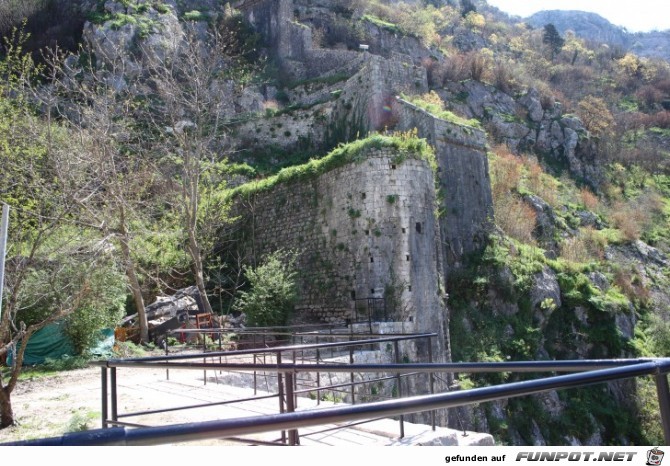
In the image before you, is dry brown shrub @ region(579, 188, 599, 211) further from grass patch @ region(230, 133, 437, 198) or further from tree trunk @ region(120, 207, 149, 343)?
tree trunk @ region(120, 207, 149, 343)

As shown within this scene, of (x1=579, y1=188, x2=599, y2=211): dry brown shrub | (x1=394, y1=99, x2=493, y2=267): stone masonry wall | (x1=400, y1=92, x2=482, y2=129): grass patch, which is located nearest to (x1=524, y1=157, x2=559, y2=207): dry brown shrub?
(x1=579, y1=188, x2=599, y2=211): dry brown shrub

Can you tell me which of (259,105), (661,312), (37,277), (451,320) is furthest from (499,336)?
(259,105)

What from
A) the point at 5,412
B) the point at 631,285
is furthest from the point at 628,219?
the point at 5,412

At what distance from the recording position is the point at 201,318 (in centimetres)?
1506

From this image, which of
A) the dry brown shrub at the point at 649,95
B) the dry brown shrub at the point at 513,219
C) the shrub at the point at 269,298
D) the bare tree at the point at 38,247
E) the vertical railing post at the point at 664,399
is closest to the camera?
the vertical railing post at the point at 664,399

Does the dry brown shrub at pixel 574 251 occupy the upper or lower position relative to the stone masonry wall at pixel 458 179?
lower

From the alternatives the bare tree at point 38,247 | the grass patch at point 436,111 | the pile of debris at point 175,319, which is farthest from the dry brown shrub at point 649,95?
the bare tree at point 38,247

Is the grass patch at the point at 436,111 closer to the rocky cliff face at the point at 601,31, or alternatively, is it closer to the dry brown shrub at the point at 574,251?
the dry brown shrub at the point at 574,251

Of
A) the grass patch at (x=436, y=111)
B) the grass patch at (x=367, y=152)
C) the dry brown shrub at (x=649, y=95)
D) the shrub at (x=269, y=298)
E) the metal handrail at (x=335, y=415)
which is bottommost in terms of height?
the metal handrail at (x=335, y=415)

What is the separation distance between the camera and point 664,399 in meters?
2.23

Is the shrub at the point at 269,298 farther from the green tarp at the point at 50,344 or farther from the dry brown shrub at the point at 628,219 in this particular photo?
the dry brown shrub at the point at 628,219

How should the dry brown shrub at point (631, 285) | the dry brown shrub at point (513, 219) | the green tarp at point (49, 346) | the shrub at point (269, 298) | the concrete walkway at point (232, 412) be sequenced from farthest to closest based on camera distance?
the dry brown shrub at point (631, 285) < the dry brown shrub at point (513, 219) < the shrub at point (269, 298) < the green tarp at point (49, 346) < the concrete walkway at point (232, 412)

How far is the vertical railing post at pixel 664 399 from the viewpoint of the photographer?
7.12 feet

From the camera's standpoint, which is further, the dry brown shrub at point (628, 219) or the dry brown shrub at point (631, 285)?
the dry brown shrub at point (628, 219)
